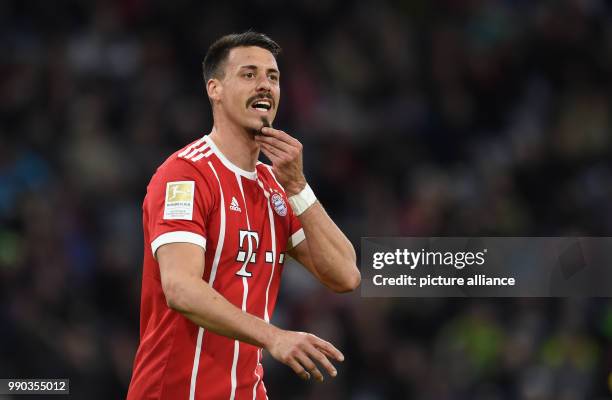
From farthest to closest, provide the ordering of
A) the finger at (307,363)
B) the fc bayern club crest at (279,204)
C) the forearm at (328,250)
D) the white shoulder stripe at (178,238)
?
the fc bayern club crest at (279,204) → the forearm at (328,250) → the white shoulder stripe at (178,238) → the finger at (307,363)

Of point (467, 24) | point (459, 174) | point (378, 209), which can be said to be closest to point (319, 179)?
point (378, 209)

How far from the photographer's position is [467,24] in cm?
1007

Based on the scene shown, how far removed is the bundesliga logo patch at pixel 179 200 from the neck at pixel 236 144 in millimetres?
335

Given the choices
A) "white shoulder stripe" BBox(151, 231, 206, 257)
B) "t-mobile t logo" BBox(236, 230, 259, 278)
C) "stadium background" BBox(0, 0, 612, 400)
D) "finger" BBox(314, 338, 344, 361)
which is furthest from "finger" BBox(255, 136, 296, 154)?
"stadium background" BBox(0, 0, 612, 400)

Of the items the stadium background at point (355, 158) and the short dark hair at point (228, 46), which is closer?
the short dark hair at point (228, 46)

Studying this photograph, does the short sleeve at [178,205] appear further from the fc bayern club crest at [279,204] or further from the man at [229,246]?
the fc bayern club crest at [279,204]

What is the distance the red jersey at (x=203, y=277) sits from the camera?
358 cm

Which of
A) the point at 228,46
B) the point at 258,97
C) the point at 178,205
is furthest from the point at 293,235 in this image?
the point at 228,46

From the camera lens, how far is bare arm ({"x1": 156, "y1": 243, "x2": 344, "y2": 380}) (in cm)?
314

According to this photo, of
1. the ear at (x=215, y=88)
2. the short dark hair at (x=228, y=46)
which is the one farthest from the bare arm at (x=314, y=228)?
the short dark hair at (x=228, y=46)

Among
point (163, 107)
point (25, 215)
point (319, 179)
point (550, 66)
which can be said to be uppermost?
point (550, 66)

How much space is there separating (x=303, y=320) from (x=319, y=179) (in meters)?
1.53

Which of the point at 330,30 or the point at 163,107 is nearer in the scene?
the point at 163,107

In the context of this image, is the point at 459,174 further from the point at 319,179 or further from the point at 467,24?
the point at 467,24
